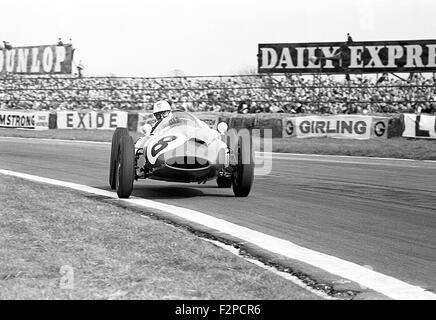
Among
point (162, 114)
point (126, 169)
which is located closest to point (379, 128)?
point (162, 114)

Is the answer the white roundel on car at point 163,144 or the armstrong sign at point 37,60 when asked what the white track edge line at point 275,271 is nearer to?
the white roundel on car at point 163,144

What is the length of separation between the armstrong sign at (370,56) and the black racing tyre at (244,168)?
2572cm

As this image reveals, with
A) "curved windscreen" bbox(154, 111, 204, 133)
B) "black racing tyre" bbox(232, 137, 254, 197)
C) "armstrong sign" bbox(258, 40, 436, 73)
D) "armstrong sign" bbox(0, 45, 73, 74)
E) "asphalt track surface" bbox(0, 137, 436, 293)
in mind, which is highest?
"armstrong sign" bbox(0, 45, 73, 74)

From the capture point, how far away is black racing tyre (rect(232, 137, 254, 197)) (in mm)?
10844

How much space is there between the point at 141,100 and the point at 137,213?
27.7 metres

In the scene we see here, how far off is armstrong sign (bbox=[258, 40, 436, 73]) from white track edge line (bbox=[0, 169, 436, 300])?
27947 millimetres

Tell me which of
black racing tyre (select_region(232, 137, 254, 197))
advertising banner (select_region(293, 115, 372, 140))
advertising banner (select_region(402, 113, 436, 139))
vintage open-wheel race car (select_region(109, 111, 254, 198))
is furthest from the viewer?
advertising banner (select_region(293, 115, 372, 140))

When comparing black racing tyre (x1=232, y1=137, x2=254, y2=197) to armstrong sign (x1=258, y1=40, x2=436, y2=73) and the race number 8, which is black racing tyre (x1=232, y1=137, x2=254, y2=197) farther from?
armstrong sign (x1=258, y1=40, x2=436, y2=73)

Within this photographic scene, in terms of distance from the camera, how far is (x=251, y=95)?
1371 inches

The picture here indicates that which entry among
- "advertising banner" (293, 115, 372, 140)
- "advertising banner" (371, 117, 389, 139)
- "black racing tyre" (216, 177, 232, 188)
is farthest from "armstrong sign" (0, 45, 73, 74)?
"black racing tyre" (216, 177, 232, 188)

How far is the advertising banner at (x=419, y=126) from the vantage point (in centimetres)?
2595

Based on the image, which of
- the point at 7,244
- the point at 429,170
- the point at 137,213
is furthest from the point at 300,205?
the point at 429,170

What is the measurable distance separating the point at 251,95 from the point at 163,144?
24.4 metres
